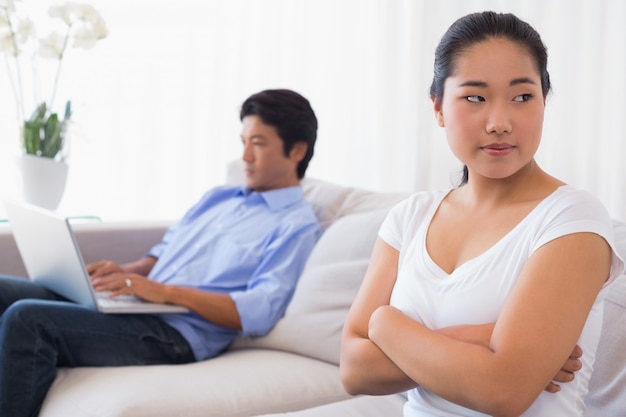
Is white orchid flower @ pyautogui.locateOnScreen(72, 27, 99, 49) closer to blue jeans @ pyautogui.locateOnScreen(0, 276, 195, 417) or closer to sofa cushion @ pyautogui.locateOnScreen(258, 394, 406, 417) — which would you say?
blue jeans @ pyautogui.locateOnScreen(0, 276, 195, 417)

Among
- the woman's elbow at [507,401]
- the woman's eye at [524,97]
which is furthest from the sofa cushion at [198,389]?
the woman's eye at [524,97]

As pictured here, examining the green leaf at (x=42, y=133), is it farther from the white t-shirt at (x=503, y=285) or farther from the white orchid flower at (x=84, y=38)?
the white t-shirt at (x=503, y=285)

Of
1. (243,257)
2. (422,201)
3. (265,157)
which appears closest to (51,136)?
(265,157)

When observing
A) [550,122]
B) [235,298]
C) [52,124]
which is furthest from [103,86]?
[550,122]

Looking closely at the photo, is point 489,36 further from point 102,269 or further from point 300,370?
point 102,269

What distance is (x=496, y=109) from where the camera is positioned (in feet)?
3.84

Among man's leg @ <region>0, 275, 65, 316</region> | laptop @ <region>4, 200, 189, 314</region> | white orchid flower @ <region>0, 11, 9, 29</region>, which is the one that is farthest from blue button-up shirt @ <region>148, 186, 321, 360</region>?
white orchid flower @ <region>0, 11, 9, 29</region>

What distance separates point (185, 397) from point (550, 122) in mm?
1234

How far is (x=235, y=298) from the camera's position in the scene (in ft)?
7.00

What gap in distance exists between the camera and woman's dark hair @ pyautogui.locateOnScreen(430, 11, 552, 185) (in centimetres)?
122

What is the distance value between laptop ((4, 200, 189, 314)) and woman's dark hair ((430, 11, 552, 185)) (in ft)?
3.36

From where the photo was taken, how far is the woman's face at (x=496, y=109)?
1171 mm

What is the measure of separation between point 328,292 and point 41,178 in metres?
1.26

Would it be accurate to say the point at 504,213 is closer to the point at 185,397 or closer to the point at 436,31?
the point at 185,397
